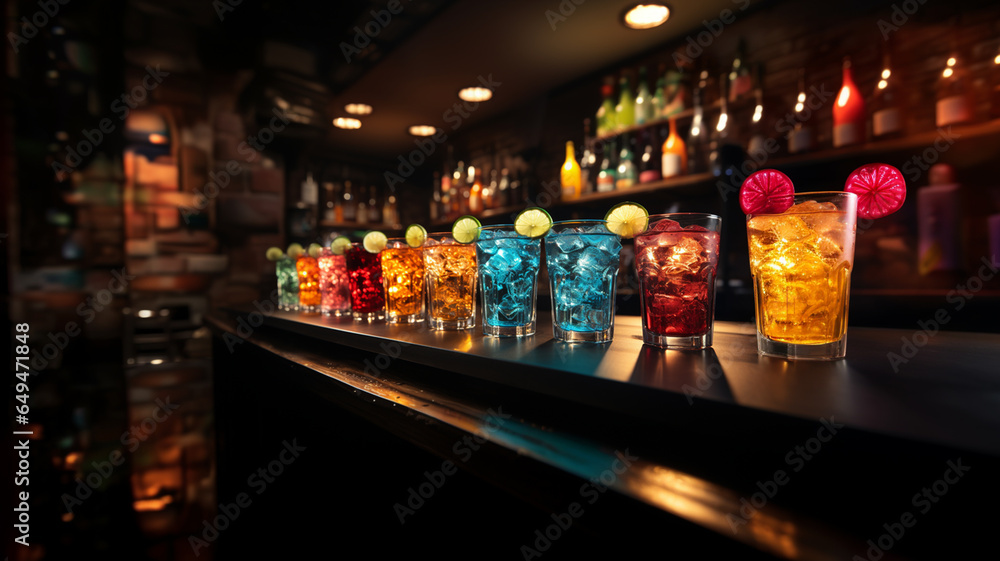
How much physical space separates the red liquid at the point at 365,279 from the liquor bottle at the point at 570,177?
89.3 inches

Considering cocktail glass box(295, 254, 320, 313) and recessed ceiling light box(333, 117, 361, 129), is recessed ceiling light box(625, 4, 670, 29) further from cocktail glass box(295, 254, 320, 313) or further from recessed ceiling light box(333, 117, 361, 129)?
recessed ceiling light box(333, 117, 361, 129)

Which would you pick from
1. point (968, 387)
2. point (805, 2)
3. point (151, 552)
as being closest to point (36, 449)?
point (151, 552)

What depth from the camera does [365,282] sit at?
1.42m

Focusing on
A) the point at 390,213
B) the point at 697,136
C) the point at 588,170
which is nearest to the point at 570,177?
the point at 588,170

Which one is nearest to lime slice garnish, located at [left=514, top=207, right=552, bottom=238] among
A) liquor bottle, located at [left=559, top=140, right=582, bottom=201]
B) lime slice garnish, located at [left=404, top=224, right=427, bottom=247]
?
lime slice garnish, located at [left=404, top=224, right=427, bottom=247]

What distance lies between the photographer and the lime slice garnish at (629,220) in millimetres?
817

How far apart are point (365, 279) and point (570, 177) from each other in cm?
251

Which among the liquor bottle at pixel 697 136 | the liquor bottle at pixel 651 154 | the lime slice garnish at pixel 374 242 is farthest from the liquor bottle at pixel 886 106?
the lime slice garnish at pixel 374 242

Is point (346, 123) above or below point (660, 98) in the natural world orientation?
above

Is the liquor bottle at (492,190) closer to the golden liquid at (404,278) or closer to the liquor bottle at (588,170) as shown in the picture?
the liquor bottle at (588,170)

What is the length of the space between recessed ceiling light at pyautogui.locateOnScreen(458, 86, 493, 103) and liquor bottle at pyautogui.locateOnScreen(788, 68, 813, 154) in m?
2.31

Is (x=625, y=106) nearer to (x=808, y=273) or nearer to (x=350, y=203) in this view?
(x=808, y=273)

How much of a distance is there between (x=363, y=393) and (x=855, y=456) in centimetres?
69

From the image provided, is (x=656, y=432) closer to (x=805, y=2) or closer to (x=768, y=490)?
(x=768, y=490)
